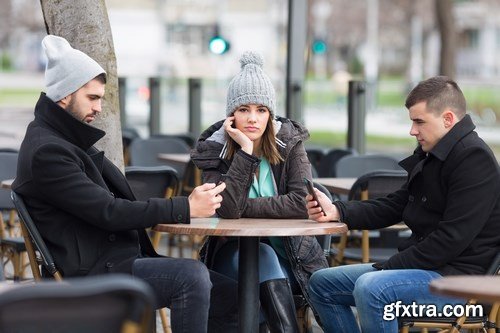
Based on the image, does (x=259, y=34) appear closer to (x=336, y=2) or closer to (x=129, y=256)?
(x=336, y=2)

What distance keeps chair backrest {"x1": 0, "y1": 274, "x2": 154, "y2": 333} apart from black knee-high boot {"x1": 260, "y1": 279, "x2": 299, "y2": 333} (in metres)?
2.16

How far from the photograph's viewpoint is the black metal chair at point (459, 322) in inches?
203

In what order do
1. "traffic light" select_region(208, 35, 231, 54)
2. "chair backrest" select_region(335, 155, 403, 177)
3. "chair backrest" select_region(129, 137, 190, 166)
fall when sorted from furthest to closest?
"traffic light" select_region(208, 35, 231, 54) < "chair backrest" select_region(129, 137, 190, 166) < "chair backrest" select_region(335, 155, 403, 177)

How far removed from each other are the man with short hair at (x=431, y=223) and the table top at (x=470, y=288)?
1029 mm

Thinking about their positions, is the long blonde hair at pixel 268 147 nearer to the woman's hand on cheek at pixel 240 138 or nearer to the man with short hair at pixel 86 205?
the woman's hand on cheek at pixel 240 138

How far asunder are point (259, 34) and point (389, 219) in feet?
205

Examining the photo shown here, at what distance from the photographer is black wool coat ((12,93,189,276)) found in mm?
5023

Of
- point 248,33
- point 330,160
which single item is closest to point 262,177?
point 330,160

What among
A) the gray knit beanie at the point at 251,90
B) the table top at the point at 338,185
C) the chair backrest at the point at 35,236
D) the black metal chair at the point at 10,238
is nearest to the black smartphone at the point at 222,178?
the gray knit beanie at the point at 251,90

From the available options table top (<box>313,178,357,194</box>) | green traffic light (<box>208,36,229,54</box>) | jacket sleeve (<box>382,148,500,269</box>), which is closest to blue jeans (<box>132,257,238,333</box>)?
jacket sleeve (<box>382,148,500,269</box>)

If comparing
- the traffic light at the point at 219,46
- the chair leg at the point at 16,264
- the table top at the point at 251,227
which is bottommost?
the chair leg at the point at 16,264

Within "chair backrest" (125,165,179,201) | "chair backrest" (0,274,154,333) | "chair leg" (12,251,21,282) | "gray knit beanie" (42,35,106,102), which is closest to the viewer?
"chair backrest" (0,274,154,333)

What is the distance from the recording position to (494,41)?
7794 centimetres

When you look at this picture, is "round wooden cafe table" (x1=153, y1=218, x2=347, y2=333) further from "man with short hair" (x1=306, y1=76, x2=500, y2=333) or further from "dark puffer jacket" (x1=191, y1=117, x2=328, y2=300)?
"man with short hair" (x1=306, y1=76, x2=500, y2=333)
